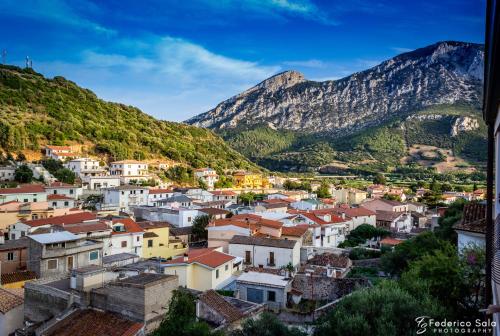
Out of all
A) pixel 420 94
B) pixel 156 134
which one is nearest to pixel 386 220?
pixel 156 134

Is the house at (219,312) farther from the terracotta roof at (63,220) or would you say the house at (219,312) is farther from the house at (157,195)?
the house at (157,195)

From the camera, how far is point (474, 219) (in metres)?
12.1

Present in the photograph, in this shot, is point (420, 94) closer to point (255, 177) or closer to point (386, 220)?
point (255, 177)

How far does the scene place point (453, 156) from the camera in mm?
125000

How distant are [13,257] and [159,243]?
11596 mm

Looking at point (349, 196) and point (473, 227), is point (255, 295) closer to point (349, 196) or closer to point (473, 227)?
point (473, 227)

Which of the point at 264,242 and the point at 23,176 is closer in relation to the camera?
the point at 264,242

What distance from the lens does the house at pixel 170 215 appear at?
39750mm

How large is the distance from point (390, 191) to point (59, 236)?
212ft

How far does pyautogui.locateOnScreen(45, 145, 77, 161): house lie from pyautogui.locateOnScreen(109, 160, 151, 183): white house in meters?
7.04

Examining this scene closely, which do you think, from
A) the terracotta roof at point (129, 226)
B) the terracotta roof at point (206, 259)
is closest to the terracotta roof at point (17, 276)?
the terracotta roof at point (206, 259)

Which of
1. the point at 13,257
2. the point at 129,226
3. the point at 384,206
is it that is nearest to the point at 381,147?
the point at 384,206

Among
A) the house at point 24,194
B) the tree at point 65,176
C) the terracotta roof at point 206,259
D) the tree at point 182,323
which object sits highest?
the tree at point 65,176

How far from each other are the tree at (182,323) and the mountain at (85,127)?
200 ft
